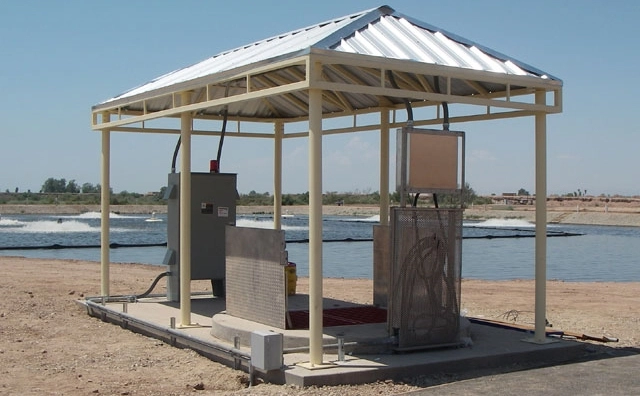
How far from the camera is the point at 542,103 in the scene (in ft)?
31.6

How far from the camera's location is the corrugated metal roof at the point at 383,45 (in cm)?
834

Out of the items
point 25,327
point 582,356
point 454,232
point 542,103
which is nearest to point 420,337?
point 454,232

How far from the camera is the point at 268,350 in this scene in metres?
7.75

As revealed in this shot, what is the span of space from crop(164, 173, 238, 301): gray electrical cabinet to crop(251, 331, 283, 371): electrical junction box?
14.6 feet

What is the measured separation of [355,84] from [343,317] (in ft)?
9.25

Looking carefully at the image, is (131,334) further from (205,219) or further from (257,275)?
(257,275)

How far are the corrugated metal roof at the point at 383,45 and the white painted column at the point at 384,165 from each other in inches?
77.5

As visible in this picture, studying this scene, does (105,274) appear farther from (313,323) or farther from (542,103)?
(542,103)

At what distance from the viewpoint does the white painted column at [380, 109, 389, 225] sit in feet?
37.0

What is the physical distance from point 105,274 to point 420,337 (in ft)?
19.2

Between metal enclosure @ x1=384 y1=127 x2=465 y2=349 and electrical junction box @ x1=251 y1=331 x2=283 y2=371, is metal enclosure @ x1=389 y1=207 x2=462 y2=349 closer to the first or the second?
metal enclosure @ x1=384 y1=127 x2=465 y2=349

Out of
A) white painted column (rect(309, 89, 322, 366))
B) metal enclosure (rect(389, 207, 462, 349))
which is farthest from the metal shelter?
metal enclosure (rect(389, 207, 462, 349))

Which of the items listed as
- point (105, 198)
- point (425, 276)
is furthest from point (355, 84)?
point (105, 198)

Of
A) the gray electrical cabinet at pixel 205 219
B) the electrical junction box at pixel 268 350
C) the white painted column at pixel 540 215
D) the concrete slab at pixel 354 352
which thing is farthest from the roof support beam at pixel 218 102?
the white painted column at pixel 540 215
